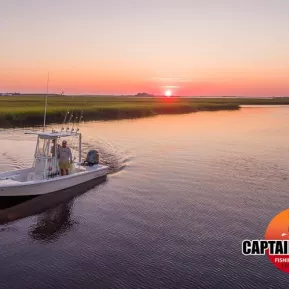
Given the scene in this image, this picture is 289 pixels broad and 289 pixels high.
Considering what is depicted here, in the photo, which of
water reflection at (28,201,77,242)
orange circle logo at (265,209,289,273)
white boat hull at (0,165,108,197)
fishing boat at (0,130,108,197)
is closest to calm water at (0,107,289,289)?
water reflection at (28,201,77,242)

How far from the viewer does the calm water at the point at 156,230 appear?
1229 centimetres

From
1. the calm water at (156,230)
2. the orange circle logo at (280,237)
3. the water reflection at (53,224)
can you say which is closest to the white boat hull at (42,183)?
the calm water at (156,230)

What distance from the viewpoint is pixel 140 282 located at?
469 inches

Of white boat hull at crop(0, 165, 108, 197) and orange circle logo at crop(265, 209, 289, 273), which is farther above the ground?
white boat hull at crop(0, 165, 108, 197)

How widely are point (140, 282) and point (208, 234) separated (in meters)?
4.64

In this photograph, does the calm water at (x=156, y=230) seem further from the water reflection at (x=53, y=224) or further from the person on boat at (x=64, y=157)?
the person on boat at (x=64, y=157)

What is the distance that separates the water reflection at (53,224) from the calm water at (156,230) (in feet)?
0.13

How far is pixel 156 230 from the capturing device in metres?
16.0

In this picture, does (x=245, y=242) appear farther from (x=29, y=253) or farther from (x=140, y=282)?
(x=29, y=253)

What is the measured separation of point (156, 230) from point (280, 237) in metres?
5.04

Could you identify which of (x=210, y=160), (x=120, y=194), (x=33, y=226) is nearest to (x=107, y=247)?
(x=33, y=226)

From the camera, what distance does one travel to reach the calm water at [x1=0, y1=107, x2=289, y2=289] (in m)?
12.3

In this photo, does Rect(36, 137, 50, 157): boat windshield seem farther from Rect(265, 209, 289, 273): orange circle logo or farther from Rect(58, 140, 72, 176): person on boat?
Rect(265, 209, 289, 273): orange circle logo

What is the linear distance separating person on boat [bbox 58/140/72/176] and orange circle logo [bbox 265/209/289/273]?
11.2 metres
